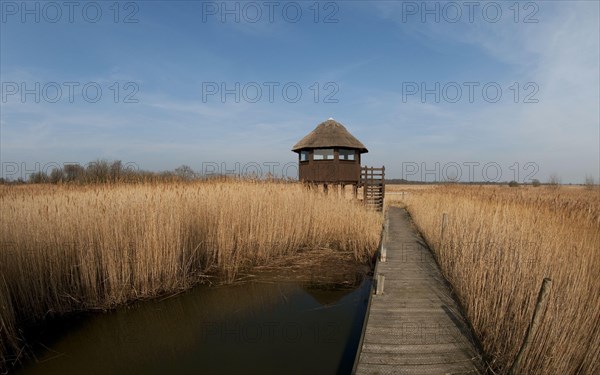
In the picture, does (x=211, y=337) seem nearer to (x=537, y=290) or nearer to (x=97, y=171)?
(x=537, y=290)

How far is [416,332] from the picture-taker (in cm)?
425

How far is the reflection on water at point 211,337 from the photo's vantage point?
426cm

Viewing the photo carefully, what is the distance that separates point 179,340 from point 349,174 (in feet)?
48.2

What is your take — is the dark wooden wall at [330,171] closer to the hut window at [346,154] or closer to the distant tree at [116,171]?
the hut window at [346,154]

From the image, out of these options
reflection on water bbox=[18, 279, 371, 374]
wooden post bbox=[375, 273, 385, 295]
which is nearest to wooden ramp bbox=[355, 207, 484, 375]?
wooden post bbox=[375, 273, 385, 295]

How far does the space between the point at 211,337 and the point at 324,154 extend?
13.9 m

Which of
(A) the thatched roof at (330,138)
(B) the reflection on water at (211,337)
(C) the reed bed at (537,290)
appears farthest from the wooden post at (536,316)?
(A) the thatched roof at (330,138)

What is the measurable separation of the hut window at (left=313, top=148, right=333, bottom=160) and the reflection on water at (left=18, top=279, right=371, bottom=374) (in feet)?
39.1

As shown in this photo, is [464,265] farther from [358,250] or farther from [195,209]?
[195,209]

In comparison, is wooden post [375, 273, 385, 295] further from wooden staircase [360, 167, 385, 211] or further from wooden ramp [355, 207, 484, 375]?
wooden staircase [360, 167, 385, 211]

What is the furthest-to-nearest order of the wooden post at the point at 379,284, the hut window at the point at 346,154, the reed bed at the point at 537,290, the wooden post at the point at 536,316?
1. the hut window at the point at 346,154
2. the wooden post at the point at 379,284
3. the reed bed at the point at 537,290
4. the wooden post at the point at 536,316

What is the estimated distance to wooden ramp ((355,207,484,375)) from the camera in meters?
3.52

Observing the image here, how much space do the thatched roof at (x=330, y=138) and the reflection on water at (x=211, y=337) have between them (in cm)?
1214

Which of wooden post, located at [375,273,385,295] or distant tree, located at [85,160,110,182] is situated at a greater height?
distant tree, located at [85,160,110,182]
